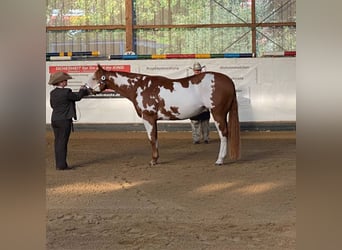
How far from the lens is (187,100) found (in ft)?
→ 31.6

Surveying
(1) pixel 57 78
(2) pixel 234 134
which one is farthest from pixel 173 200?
(1) pixel 57 78

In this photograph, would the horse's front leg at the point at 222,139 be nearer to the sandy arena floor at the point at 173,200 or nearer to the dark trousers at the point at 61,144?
the sandy arena floor at the point at 173,200

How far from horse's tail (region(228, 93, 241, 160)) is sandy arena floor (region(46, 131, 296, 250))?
18 centimetres

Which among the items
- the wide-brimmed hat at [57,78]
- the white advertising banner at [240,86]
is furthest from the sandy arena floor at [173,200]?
the white advertising banner at [240,86]

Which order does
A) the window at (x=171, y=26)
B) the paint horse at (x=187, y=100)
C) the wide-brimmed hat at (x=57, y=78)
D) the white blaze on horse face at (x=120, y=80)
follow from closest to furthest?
the wide-brimmed hat at (x=57, y=78) → the paint horse at (x=187, y=100) → the white blaze on horse face at (x=120, y=80) → the window at (x=171, y=26)

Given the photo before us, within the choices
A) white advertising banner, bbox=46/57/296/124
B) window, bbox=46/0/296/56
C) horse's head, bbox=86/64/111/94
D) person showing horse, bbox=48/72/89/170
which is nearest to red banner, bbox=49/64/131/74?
white advertising banner, bbox=46/57/296/124

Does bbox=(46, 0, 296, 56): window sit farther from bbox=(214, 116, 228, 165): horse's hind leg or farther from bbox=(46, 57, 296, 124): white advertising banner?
bbox=(214, 116, 228, 165): horse's hind leg

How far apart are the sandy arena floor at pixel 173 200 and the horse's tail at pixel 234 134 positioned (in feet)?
0.59

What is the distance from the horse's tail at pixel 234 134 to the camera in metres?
9.26

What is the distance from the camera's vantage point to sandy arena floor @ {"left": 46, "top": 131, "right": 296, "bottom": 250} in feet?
15.0

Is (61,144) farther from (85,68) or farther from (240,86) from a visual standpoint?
(240,86)
